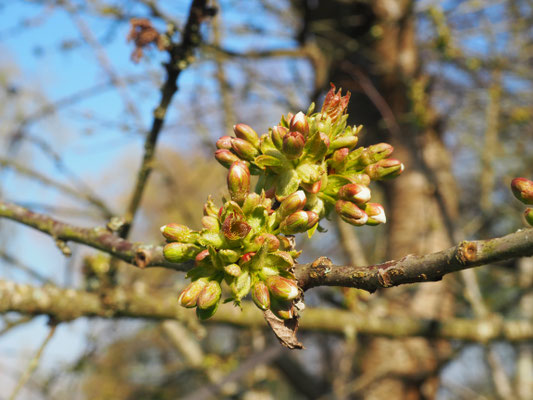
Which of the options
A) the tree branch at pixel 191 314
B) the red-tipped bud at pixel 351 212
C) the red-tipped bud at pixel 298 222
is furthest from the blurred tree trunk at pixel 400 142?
the red-tipped bud at pixel 298 222

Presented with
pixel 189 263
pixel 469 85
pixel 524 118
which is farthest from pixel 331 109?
pixel 469 85

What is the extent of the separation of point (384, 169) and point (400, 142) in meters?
3.69

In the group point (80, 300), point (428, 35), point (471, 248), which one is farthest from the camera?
point (428, 35)

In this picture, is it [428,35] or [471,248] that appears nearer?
[471,248]

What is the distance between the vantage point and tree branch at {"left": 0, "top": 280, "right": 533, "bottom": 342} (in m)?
2.08

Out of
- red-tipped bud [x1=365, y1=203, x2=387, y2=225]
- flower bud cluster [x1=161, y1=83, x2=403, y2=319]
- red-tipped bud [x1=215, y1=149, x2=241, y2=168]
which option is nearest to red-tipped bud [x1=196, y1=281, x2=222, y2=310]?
flower bud cluster [x1=161, y1=83, x2=403, y2=319]

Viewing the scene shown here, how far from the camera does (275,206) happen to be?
3.90 ft

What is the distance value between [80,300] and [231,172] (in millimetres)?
1557

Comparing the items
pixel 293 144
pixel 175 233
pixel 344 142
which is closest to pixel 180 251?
pixel 175 233

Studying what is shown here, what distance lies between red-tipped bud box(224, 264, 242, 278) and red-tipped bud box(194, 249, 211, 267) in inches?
2.3

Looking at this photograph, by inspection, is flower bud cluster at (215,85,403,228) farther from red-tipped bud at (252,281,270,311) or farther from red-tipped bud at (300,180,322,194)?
red-tipped bud at (252,281,270,311)

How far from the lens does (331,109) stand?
3.95ft

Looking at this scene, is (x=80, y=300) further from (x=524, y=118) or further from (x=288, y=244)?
(x=524, y=118)

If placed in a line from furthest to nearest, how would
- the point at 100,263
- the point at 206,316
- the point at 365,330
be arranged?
the point at 365,330 → the point at 100,263 → the point at 206,316
